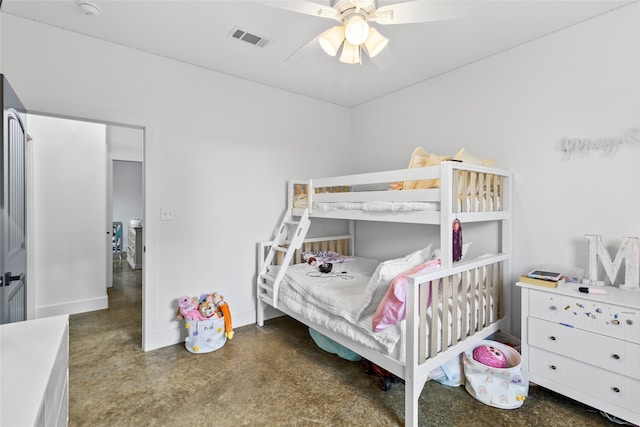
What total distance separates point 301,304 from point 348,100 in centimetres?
252

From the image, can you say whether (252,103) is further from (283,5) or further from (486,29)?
(486,29)

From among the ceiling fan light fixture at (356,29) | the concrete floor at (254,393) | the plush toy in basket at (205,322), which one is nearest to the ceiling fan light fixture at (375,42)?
the ceiling fan light fixture at (356,29)

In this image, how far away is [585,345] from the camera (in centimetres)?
181

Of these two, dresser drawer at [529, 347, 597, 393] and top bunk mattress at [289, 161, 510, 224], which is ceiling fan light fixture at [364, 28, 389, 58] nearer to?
top bunk mattress at [289, 161, 510, 224]

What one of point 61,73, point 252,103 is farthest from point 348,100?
point 61,73

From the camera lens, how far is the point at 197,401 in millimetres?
2021

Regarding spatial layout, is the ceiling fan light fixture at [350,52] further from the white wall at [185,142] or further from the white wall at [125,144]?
the white wall at [125,144]

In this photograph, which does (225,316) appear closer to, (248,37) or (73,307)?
(73,307)

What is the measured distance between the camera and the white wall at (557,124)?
2002mm

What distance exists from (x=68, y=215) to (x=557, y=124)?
Result: 498 cm

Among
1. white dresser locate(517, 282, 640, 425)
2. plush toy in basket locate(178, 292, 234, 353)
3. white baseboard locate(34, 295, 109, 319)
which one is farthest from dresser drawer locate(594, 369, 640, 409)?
white baseboard locate(34, 295, 109, 319)

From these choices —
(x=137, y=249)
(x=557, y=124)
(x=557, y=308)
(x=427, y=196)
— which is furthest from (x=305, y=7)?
(x=137, y=249)

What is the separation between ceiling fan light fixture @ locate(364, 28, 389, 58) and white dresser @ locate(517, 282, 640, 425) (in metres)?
1.79

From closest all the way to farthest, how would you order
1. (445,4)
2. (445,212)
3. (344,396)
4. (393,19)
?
(445,4), (393,19), (445,212), (344,396)
